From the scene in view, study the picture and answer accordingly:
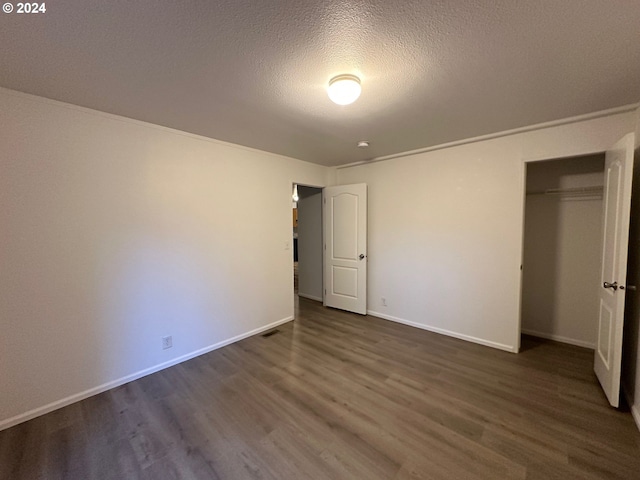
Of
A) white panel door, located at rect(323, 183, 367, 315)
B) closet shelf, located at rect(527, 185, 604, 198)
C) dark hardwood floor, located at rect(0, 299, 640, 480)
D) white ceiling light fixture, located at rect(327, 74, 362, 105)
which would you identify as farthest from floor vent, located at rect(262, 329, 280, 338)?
closet shelf, located at rect(527, 185, 604, 198)

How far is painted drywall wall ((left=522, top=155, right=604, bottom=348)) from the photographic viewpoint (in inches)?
115

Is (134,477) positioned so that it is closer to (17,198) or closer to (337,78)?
(17,198)

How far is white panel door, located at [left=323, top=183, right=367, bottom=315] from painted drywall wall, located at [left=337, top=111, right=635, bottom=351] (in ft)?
0.52

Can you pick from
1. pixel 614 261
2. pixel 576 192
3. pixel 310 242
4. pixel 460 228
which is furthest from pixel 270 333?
pixel 576 192

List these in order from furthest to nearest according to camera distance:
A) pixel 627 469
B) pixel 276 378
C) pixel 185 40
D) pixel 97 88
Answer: pixel 276 378 → pixel 97 88 → pixel 627 469 → pixel 185 40

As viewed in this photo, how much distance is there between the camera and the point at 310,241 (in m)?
5.06

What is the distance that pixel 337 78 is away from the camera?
1.73 m

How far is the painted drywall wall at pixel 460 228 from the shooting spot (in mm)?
2734

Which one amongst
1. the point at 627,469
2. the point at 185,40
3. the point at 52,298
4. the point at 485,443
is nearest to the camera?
the point at 185,40

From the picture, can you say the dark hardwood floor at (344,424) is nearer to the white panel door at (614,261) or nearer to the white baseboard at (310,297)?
the white panel door at (614,261)

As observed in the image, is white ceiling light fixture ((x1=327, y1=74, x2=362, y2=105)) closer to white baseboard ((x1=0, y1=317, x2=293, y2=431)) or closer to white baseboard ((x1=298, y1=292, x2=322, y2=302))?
white baseboard ((x1=0, y1=317, x2=293, y2=431))

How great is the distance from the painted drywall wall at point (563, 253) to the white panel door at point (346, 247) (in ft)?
6.88

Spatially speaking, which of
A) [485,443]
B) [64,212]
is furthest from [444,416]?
[64,212]

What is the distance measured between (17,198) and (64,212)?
0.26 m
